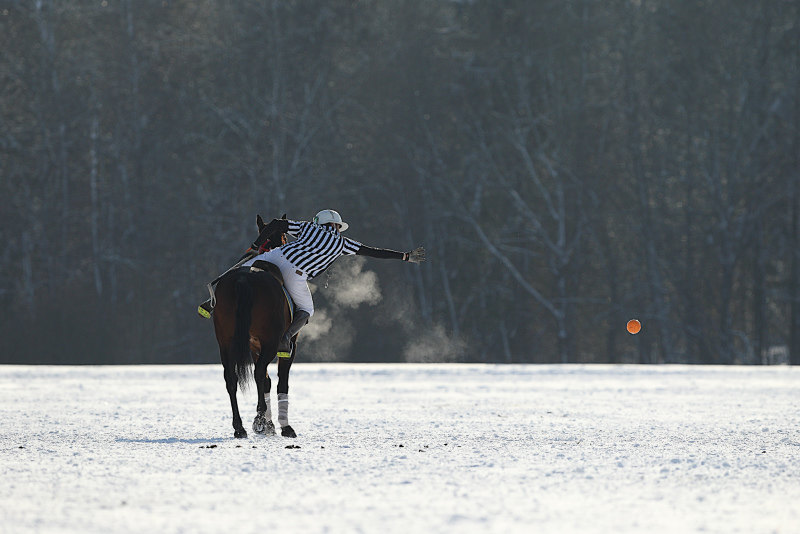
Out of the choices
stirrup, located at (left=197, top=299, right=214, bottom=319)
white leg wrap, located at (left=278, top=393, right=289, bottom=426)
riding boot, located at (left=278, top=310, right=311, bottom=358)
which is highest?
stirrup, located at (left=197, top=299, right=214, bottom=319)

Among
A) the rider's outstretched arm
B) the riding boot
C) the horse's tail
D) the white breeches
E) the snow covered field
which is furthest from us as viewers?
the rider's outstretched arm

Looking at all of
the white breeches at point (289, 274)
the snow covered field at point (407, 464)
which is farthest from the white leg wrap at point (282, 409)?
the white breeches at point (289, 274)

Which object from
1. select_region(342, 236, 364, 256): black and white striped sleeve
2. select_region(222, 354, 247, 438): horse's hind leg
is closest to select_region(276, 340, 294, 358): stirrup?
select_region(222, 354, 247, 438): horse's hind leg

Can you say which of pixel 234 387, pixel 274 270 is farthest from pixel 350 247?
pixel 234 387

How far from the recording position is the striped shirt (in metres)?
12.8

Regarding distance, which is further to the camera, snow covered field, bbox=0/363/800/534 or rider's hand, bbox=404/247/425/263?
rider's hand, bbox=404/247/425/263

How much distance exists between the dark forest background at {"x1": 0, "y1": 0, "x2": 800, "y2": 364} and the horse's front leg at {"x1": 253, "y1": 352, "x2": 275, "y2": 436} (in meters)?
30.6

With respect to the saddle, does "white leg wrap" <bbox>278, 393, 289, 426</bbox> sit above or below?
below

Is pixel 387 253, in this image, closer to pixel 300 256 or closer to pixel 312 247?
pixel 312 247

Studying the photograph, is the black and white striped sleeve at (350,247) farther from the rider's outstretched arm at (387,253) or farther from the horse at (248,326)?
the horse at (248,326)

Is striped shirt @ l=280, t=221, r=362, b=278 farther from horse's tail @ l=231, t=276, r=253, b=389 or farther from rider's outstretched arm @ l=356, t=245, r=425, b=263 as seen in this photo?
horse's tail @ l=231, t=276, r=253, b=389

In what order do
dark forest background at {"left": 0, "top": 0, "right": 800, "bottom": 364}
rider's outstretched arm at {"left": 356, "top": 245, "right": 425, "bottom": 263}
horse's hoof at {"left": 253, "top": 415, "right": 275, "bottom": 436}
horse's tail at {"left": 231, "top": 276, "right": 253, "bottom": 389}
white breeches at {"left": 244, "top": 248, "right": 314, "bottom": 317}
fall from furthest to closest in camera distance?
dark forest background at {"left": 0, "top": 0, "right": 800, "bottom": 364} < rider's outstretched arm at {"left": 356, "top": 245, "right": 425, "bottom": 263} < white breeches at {"left": 244, "top": 248, "right": 314, "bottom": 317} < horse's hoof at {"left": 253, "top": 415, "right": 275, "bottom": 436} < horse's tail at {"left": 231, "top": 276, "right": 253, "bottom": 389}

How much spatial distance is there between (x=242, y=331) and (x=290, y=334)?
70 centimetres

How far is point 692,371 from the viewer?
29.9 meters
